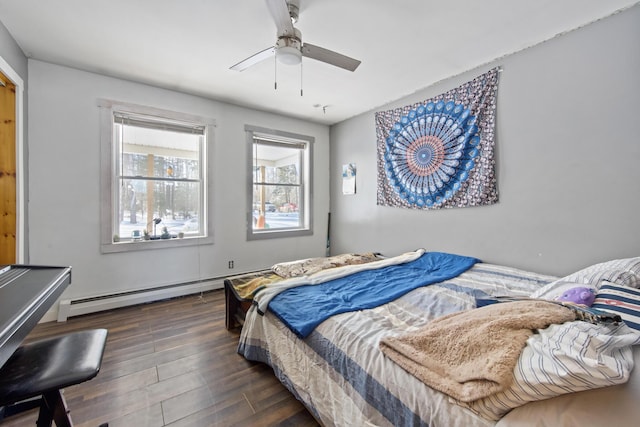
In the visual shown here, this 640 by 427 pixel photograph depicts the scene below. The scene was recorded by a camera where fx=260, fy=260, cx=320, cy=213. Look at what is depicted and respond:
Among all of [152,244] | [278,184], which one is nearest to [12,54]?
[152,244]

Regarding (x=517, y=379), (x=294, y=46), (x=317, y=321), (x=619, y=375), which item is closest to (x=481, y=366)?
(x=517, y=379)

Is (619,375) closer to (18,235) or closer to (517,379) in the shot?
(517,379)

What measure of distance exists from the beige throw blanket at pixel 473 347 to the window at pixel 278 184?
2.99 m

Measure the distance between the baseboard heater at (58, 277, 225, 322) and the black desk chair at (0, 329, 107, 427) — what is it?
1897 millimetres

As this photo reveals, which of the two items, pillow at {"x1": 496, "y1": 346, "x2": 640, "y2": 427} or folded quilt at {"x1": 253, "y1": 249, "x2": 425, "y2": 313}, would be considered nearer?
pillow at {"x1": 496, "y1": 346, "x2": 640, "y2": 427}

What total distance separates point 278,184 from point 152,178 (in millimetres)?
1686

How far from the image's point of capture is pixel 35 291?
1.15 m

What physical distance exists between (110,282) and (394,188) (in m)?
3.49

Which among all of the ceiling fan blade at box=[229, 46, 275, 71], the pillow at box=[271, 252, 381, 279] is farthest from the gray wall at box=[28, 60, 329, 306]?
the ceiling fan blade at box=[229, 46, 275, 71]

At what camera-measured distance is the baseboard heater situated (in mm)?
2580

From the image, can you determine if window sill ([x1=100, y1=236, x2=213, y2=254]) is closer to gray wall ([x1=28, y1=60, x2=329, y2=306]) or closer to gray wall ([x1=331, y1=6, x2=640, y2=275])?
gray wall ([x1=28, y1=60, x2=329, y2=306])

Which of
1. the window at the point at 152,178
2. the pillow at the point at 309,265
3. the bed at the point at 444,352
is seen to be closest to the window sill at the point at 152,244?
the window at the point at 152,178

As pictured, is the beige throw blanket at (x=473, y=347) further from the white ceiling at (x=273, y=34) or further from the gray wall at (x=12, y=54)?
the gray wall at (x=12, y=54)

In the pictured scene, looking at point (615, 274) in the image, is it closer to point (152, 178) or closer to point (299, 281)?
point (299, 281)
